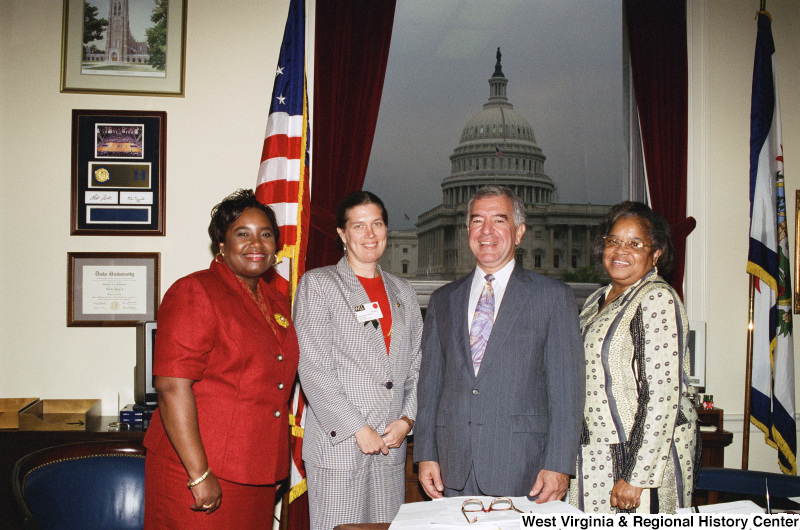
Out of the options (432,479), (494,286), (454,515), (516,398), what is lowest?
(432,479)

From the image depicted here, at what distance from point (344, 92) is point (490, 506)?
2.61m

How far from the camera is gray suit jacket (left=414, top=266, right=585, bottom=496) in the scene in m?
1.95

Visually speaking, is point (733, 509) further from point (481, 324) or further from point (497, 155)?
point (497, 155)

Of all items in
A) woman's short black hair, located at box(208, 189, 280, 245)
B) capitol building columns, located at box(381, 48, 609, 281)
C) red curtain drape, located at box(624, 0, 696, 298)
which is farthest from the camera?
capitol building columns, located at box(381, 48, 609, 281)

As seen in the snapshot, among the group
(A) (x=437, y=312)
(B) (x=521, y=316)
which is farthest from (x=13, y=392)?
(B) (x=521, y=316)

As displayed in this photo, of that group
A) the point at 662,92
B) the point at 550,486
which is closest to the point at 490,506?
the point at 550,486

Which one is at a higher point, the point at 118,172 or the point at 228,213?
the point at 118,172

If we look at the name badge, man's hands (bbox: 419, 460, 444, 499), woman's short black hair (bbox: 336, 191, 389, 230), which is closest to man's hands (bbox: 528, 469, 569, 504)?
man's hands (bbox: 419, 460, 444, 499)

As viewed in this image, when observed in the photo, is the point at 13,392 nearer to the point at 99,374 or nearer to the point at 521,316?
the point at 99,374

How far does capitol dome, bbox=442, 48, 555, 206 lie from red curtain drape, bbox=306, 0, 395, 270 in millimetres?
708

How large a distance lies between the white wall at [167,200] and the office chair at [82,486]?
5.02 ft

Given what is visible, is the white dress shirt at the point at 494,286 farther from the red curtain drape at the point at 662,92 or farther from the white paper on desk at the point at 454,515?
the red curtain drape at the point at 662,92

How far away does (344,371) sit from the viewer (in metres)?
2.18

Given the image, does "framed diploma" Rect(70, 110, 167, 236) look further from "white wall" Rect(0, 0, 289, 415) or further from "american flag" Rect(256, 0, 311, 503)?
"american flag" Rect(256, 0, 311, 503)
